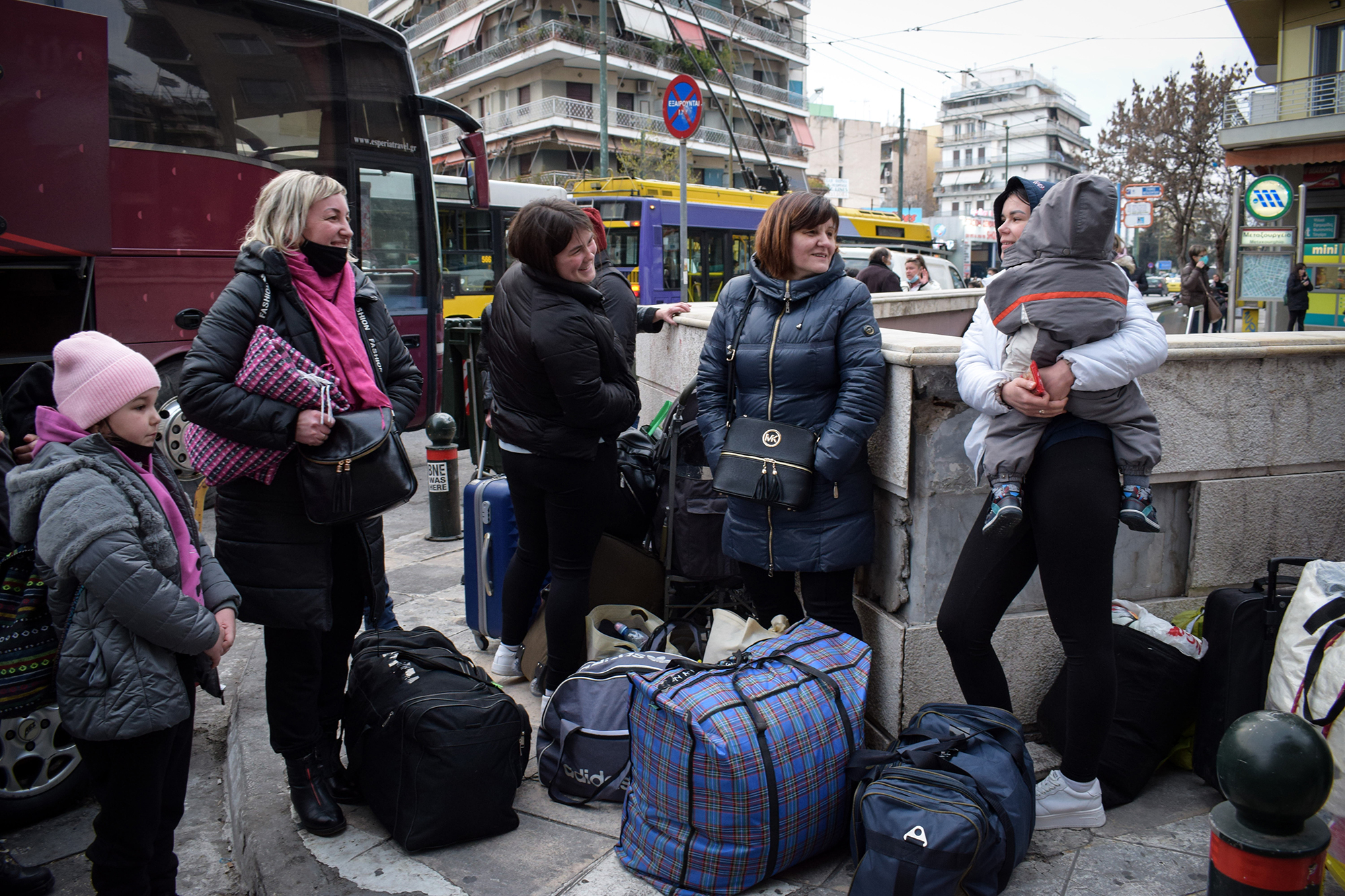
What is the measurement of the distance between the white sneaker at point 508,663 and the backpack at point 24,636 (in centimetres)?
161

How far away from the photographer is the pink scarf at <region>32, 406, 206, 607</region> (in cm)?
229

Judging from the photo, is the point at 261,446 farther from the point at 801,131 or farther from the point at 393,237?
the point at 801,131

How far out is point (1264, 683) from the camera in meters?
2.70

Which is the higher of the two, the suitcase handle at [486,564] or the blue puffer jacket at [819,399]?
the blue puffer jacket at [819,399]

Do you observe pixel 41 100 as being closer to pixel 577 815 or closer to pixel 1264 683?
pixel 577 815

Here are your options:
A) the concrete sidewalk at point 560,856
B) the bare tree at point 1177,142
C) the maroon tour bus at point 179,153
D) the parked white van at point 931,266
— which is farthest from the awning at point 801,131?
the concrete sidewalk at point 560,856

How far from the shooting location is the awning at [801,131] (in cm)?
5916

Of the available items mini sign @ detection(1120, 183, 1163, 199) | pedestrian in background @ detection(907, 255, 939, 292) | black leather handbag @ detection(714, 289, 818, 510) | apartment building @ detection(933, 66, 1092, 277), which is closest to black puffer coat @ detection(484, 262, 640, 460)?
black leather handbag @ detection(714, 289, 818, 510)

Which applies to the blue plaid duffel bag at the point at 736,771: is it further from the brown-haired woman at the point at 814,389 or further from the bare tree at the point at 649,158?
the bare tree at the point at 649,158

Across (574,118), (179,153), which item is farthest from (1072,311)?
(574,118)

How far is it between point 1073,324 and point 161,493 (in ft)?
7.80

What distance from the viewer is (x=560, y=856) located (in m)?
2.66

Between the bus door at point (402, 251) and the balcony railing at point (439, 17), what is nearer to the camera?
the bus door at point (402, 251)

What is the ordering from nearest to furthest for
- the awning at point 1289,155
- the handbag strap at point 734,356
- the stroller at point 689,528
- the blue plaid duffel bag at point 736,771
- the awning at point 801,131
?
the blue plaid duffel bag at point 736,771
the handbag strap at point 734,356
the stroller at point 689,528
the awning at point 1289,155
the awning at point 801,131
